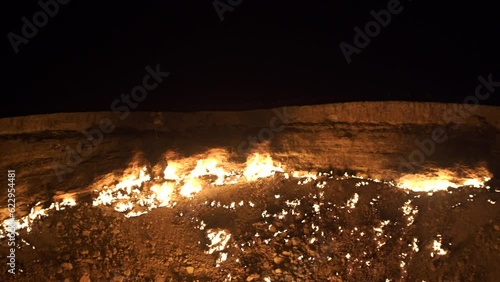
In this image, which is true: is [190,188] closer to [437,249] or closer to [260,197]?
[260,197]

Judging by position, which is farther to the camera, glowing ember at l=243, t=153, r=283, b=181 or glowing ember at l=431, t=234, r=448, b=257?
glowing ember at l=243, t=153, r=283, b=181

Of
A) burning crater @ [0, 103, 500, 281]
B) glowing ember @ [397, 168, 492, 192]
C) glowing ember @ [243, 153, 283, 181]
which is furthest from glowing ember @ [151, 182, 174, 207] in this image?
glowing ember @ [397, 168, 492, 192]

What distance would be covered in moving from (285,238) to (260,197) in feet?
3.16

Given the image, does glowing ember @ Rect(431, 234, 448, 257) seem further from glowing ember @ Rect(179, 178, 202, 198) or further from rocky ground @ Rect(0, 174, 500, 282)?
glowing ember @ Rect(179, 178, 202, 198)

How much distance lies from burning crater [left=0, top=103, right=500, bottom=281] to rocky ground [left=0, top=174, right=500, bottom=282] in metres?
0.02

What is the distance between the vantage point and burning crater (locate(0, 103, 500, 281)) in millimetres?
5262

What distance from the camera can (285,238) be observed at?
5.65m

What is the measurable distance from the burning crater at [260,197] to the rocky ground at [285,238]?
0.05 ft

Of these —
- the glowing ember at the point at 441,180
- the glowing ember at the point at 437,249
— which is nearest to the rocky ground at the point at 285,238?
the glowing ember at the point at 437,249

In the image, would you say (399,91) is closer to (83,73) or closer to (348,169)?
(348,169)

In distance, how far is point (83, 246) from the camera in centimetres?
548

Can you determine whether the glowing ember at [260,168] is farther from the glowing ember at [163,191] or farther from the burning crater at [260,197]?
the glowing ember at [163,191]

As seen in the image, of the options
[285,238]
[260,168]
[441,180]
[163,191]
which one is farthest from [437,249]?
[163,191]

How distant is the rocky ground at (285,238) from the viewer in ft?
16.9
